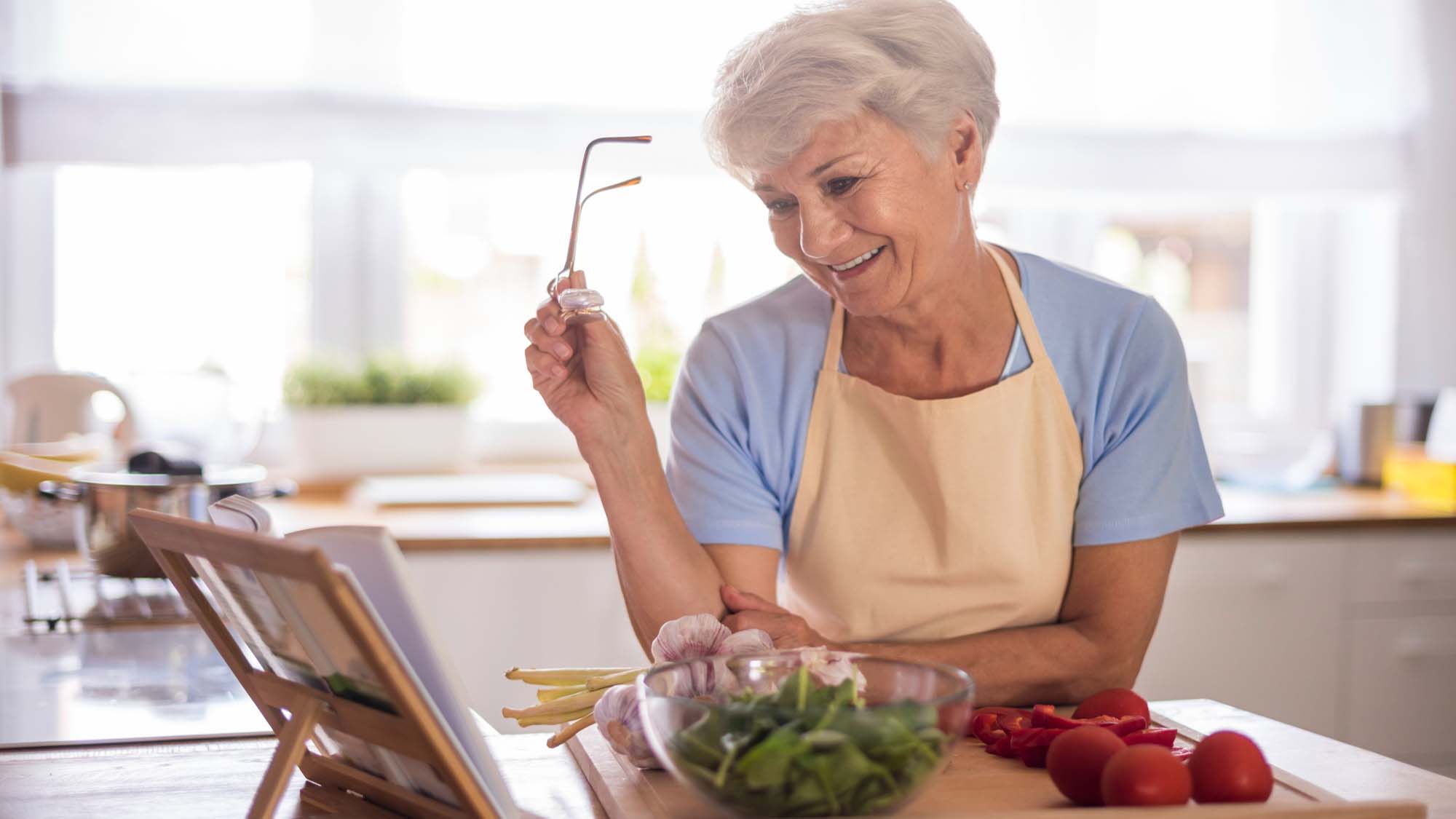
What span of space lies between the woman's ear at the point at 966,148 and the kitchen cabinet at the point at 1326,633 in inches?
48.4

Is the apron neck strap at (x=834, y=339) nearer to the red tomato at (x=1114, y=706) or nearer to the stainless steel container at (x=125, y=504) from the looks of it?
the red tomato at (x=1114, y=706)

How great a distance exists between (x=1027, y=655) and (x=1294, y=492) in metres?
1.74

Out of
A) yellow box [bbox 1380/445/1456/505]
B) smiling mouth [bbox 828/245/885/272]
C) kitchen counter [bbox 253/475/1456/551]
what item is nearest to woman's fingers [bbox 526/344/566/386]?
smiling mouth [bbox 828/245/885/272]

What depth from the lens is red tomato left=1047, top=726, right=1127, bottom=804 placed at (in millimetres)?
919

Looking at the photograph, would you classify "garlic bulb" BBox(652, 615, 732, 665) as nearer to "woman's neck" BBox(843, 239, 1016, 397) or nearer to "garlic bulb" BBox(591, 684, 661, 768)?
"garlic bulb" BBox(591, 684, 661, 768)

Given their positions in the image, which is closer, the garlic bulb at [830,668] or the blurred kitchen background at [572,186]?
the garlic bulb at [830,668]

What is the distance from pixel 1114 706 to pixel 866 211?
0.53m

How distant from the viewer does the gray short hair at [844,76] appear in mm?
1330

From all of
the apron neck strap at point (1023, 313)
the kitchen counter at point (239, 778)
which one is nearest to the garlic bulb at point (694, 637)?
the kitchen counter at point (239, 778)

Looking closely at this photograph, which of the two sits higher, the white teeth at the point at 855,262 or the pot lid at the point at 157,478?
the white teeth at the point at 855,262

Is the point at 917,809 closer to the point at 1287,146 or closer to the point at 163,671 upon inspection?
the point at 163,671

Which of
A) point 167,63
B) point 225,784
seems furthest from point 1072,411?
point 167,63

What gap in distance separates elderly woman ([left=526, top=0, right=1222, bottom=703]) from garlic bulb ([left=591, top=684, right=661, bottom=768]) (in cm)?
32

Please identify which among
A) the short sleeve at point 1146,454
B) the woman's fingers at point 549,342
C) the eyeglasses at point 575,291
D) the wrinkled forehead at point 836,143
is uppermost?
the wrinkled forehead at point 836,143
